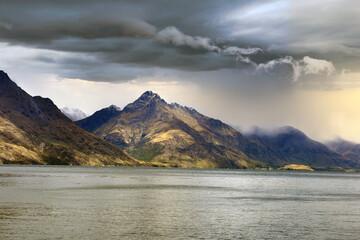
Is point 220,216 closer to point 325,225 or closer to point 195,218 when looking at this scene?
point 195,218

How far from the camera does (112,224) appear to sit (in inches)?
2630

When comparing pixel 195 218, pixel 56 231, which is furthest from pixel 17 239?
pixel 195 218

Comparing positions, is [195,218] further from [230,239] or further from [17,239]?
[17,239]

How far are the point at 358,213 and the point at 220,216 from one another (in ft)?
120

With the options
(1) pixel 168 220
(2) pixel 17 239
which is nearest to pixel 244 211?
(1) pixel 168 220

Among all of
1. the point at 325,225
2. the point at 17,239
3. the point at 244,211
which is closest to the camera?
the point at 17,239

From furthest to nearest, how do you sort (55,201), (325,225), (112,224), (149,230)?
(55,201), (325,225), (112,224), (149,230)

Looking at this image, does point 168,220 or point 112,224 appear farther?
point 168,220

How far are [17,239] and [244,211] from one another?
178 feet

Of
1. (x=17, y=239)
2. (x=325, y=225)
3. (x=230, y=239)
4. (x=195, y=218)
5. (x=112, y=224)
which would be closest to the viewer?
(x=17, y=239)

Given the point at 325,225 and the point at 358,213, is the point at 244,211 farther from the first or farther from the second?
the point at 358,213

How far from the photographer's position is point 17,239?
52.3 meters

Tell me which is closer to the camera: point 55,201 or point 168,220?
point 168,220

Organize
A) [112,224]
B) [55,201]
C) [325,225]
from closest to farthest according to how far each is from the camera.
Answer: [112,224] → [325,225] → [55,201]
